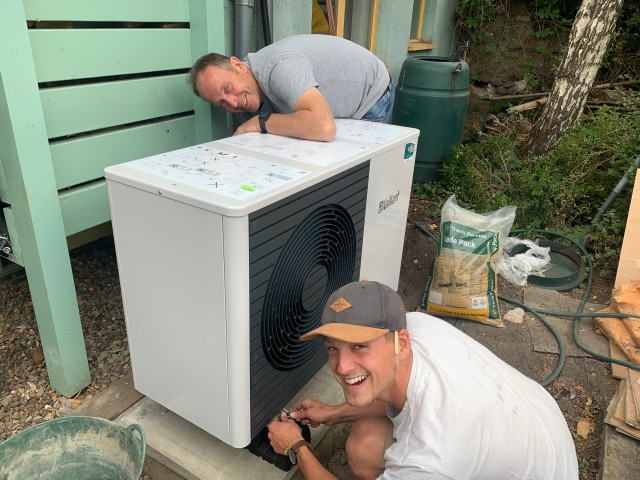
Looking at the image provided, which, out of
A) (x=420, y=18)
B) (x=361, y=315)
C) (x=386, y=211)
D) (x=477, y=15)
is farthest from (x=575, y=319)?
(x=477, y=15)

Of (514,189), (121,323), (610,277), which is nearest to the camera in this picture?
(121,323)

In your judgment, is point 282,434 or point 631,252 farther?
point 631,252

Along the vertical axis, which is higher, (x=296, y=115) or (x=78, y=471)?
(x=296, y=115)

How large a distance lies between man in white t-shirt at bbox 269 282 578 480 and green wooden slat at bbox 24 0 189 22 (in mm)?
1263

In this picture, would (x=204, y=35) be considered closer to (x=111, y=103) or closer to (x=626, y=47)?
(x=111, y=103)

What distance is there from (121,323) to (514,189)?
288 cm

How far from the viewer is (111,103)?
1.77m

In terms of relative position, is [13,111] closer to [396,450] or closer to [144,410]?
[144,410]

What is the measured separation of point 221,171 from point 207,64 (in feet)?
2.32

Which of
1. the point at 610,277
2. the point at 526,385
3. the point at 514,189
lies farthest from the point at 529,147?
the point at 526,385

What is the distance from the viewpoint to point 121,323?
229 centimetres

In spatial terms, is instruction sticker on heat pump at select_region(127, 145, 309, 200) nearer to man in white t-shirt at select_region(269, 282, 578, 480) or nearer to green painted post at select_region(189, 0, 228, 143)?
man in white t-shirt at select_region(269, 282, 578, 480)

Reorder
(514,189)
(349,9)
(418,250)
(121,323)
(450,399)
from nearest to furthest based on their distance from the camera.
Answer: (450,399), (121,323), (418,250), (514,189), (349,9)

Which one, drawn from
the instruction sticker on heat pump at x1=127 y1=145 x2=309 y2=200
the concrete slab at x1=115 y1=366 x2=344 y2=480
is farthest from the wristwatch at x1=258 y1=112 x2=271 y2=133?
the concrete slab at x1=115 y1=366 x2=344 y2=480
